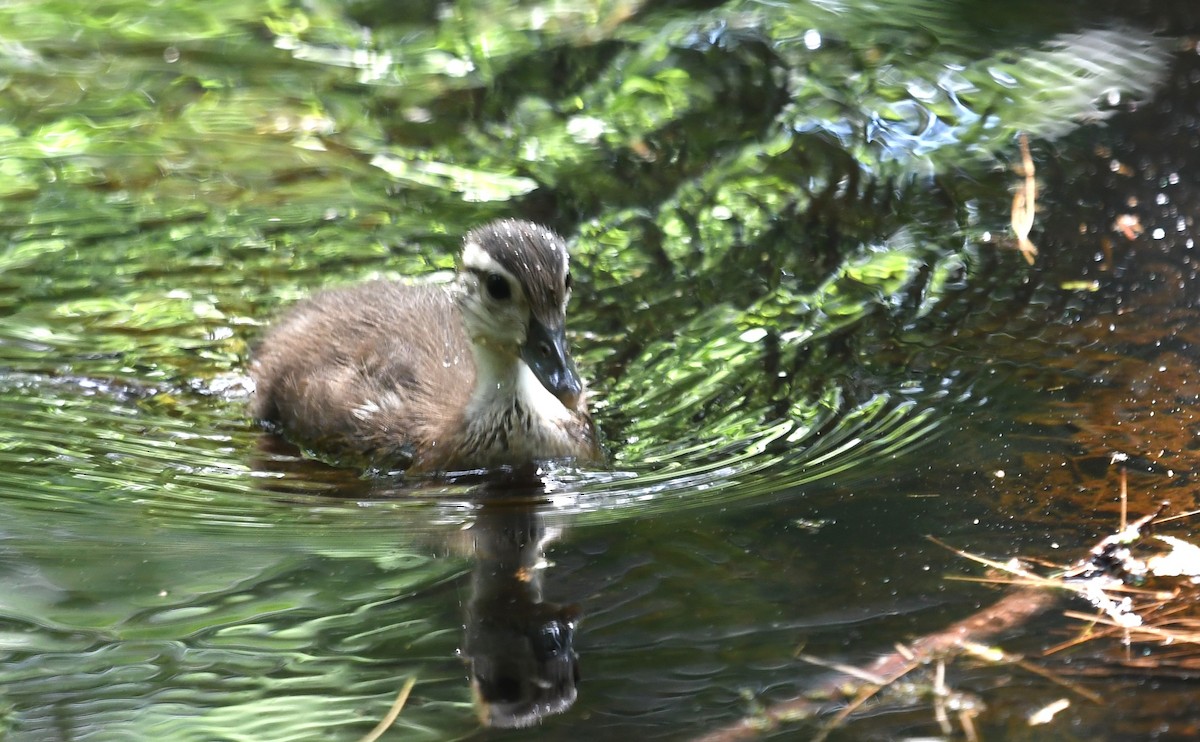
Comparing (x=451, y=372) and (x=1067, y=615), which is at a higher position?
(x=1067, y=615)

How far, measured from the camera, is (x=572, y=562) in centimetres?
459

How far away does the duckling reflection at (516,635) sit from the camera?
3830 mm

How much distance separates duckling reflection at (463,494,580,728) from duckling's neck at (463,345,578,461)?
0.92 metres

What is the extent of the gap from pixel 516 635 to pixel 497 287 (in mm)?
1974

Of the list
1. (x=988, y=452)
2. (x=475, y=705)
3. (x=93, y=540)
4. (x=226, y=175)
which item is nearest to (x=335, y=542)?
(x=93, y=540)

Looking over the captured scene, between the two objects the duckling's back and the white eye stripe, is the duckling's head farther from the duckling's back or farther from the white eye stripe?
the duckling's back

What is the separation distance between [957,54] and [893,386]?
11.2 ft

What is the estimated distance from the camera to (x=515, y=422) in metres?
5.92

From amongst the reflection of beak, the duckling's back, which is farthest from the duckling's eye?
the duckling's back

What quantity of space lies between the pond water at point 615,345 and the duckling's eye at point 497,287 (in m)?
0.72

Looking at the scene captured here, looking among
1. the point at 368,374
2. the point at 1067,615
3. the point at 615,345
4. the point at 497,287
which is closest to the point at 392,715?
the point at 1067,615

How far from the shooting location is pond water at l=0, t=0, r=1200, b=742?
4.02 metres

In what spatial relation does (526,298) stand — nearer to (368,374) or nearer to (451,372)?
(451,372)

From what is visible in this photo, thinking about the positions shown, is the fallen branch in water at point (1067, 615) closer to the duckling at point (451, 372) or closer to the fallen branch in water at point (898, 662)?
the fallen branch in water at point (898, 662)
